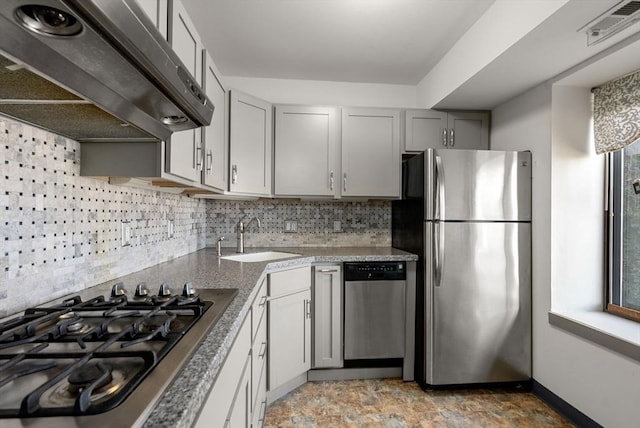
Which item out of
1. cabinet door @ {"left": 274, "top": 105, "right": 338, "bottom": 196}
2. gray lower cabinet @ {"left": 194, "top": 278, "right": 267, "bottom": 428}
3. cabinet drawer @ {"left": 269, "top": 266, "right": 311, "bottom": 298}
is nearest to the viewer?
gray lower cabinet @ {"left": 194, "top": 278, "right": 267, "bottom": 428}

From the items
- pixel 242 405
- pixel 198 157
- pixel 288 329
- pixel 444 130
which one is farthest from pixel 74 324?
pixel 444 130

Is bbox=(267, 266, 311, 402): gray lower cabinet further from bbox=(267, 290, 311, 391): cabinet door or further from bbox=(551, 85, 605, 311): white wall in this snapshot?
bbox=(551, 85, 605, 311): white wall

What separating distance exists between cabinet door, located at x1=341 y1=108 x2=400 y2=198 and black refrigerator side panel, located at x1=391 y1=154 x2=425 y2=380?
0.12m

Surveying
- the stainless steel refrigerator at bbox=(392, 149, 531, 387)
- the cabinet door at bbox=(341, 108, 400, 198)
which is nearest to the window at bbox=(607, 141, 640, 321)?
the stainless steel refrigerator at bbox=(392, 149, 531, 387)

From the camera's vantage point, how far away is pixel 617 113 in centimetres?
194

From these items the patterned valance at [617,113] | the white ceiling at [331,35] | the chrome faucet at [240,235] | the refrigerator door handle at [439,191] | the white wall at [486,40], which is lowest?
the chrome faucet at [240,235]

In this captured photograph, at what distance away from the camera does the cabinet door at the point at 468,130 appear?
2848 millimetres

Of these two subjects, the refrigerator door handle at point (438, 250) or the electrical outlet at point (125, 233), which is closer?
the electrical outlet at point (125, 233)

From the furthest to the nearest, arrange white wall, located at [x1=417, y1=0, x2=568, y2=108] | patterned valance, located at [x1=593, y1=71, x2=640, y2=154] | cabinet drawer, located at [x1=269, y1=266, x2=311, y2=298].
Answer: cabinet drawer, located at [x1=269, y1=266, x2=311, y2=298]
patterned valance, located at [x1=593, y1=71, x2=640, y2=154]
white wall, located at [x1=417, y1=0, x2=568, y2=108]

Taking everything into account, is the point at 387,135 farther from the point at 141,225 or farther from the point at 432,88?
the point at 141,225

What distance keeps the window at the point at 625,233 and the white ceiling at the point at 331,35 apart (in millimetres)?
1251

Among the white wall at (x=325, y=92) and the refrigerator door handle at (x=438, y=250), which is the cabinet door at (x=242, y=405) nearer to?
the refrigerator door handle at (x=438, y=250)

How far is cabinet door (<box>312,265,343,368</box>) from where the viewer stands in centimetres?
243

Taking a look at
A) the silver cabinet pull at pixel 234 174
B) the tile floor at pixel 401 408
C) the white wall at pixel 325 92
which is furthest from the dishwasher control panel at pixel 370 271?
the white wall at pixel 325 92
